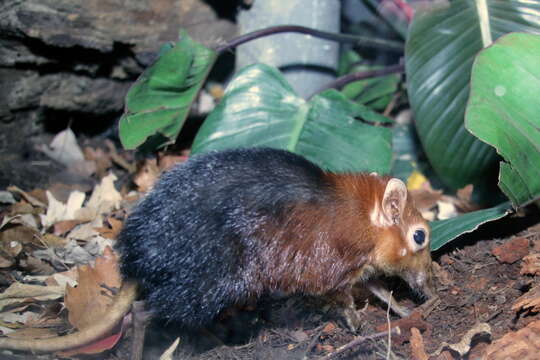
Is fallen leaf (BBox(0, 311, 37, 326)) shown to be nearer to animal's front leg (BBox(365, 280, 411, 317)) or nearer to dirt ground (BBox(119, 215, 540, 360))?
dirt ground (BBox(119, 215, 540, 360))

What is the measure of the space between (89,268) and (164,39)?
2.10 meters

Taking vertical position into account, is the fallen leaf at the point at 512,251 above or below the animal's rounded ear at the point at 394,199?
below

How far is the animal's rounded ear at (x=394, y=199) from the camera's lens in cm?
328

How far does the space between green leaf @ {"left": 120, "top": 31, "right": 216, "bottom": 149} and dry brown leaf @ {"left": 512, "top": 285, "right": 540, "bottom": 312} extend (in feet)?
7.99

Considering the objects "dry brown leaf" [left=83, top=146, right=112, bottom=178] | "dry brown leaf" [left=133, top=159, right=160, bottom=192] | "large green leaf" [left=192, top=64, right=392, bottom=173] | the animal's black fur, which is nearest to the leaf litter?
the animal's black fur

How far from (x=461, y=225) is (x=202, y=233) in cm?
153

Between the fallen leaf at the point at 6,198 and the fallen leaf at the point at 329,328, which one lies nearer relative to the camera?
the fallen leaf at the point at 329,328

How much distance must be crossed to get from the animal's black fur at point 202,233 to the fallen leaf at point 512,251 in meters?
1.15

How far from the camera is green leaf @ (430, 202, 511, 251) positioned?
131 inches

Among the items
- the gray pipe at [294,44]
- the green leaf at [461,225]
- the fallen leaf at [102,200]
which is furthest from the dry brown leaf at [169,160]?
the green leaf at [461,225]

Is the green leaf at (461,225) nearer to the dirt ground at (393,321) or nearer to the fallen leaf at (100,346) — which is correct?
the dirt ground at (393,321)

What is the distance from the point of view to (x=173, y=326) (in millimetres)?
3201

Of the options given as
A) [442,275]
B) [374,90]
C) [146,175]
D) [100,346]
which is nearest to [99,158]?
[146,175]

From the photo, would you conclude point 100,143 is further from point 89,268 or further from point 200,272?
point 200,272
